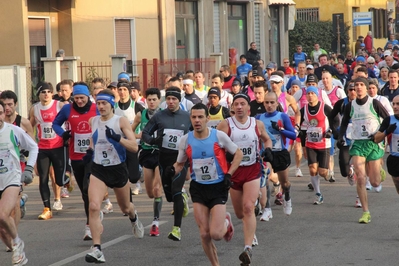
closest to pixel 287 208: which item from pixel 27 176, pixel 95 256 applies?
pixel 95 256

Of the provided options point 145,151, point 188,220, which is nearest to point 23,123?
point 145,151

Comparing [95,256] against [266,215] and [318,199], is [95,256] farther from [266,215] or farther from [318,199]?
[318,199]

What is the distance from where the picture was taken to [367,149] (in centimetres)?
1252

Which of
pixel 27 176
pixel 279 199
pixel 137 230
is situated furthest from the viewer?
pixel 279 199

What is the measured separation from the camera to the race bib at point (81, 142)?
1186cm

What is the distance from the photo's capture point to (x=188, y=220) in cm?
1281

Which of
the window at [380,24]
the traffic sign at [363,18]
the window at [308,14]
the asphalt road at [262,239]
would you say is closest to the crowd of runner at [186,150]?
the asphalt road at [262,239]

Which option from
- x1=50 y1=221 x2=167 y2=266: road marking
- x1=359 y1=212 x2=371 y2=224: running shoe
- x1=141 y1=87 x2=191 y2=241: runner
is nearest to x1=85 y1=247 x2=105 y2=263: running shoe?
x1=50 y1=221 x2=167 y2=266: road marking

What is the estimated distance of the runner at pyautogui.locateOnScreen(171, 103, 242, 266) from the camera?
30.6ft

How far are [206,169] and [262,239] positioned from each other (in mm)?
2108

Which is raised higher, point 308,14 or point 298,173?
point 308,14

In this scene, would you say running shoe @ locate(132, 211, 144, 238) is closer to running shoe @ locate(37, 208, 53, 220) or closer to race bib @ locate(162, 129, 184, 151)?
race bib @ locate(162, 129, 184, 151)

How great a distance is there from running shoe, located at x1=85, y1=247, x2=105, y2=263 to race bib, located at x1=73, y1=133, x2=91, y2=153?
236cm

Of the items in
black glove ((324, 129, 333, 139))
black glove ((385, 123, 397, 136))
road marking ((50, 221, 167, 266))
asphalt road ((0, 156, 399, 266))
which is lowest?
asphalt road ((0, 156, 399, 266))
